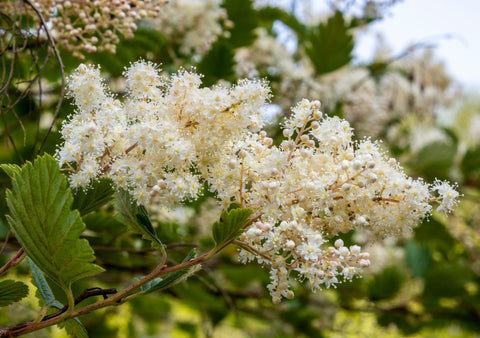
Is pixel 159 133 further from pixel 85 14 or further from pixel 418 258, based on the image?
pixel 418 258

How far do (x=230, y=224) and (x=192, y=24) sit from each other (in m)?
1.45

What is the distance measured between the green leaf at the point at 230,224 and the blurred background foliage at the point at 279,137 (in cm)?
57

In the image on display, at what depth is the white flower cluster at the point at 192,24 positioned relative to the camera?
1.94 meters

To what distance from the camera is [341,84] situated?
104 inches

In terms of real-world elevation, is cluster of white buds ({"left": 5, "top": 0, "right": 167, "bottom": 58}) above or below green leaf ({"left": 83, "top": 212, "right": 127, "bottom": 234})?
above

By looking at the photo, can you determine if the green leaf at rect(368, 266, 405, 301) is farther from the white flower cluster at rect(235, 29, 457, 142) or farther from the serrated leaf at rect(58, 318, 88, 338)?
the serrated leaf at rect(58, 318, 88, 338)

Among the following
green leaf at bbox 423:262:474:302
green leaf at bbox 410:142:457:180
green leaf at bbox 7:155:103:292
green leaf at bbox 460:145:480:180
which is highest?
green leaf at bbox 460:145:480:180

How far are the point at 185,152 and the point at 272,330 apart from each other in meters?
2.18

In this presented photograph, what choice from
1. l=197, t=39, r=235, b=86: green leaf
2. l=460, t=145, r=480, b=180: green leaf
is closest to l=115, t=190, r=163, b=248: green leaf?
l=197, t=39, r=235, b=86: green leaf

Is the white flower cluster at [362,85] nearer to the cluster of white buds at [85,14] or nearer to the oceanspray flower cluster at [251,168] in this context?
the cluster of white buds at [85,14]

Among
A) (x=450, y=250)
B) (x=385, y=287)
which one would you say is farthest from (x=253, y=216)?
(x=450, y=250)

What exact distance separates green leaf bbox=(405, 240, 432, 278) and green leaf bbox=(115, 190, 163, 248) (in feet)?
6.00

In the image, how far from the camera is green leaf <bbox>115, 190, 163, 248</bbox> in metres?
0.73

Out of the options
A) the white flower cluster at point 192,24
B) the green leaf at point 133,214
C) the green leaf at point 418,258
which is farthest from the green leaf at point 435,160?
the green leaf at point 133,214
